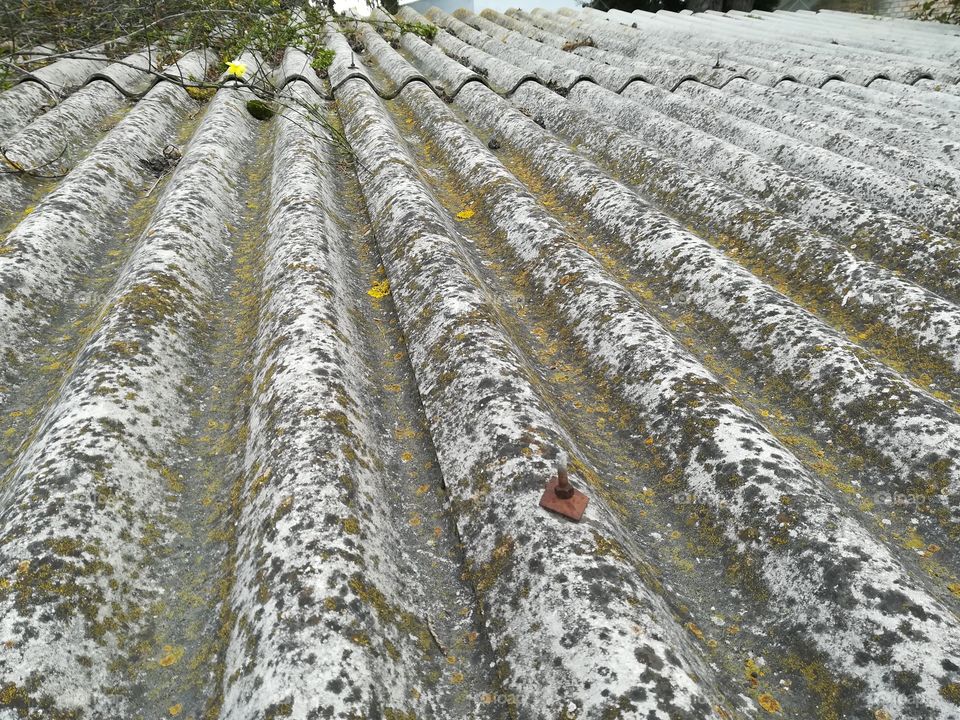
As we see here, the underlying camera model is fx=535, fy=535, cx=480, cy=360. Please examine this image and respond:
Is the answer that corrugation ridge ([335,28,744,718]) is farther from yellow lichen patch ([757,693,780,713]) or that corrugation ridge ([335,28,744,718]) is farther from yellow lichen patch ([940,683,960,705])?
yellow lichen patch ([940,683,960,705])

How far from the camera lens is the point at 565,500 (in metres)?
1.45

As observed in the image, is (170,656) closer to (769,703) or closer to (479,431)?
(479,431)

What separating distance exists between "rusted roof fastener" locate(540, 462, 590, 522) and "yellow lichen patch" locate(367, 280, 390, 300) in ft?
5.22

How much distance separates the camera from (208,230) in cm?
297

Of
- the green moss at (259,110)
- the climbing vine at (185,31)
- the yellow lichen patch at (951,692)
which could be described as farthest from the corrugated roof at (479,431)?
the green moss at (259,110)

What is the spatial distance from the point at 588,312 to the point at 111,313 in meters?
1.99

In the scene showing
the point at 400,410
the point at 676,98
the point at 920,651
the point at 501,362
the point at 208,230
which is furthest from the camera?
the point at 676,98

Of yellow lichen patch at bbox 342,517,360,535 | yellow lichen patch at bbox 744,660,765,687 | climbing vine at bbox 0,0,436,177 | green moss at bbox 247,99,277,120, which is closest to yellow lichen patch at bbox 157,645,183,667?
yellow lichen patch at bbox 342,517,360,535

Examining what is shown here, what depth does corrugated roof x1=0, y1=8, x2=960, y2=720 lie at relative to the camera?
1.24m

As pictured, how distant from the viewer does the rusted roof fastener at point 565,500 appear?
142 cm

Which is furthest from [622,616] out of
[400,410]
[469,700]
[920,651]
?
[400,410]

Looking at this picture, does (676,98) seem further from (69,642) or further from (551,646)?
(69,642)

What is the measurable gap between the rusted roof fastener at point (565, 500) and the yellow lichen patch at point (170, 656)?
100 centimetres

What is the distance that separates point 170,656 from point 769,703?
1.47 meters
